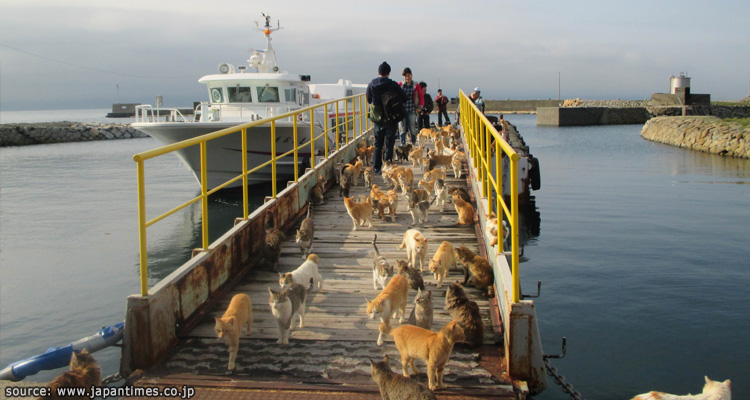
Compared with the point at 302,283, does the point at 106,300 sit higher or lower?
lower

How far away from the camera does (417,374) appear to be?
15.9 ft

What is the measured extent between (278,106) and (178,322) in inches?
716

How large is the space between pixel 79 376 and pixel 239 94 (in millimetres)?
19669

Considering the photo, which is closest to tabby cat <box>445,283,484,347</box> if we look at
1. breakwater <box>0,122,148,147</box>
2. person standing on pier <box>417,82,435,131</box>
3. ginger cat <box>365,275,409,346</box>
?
ginger cat <box>365,275,409,346</box>

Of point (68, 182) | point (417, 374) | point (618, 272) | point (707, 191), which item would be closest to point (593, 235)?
point (618, 272)

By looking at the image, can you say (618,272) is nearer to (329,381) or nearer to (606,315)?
(606,315)

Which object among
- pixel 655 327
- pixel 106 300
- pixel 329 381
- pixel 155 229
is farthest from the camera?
pixel 155 229

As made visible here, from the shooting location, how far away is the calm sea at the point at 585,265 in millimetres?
8383

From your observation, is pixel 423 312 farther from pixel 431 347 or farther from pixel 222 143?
pixel 222 143

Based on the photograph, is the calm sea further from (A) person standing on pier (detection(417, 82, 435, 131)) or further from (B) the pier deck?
(A) person standing on pier (detection(417, 82, 435, 131))

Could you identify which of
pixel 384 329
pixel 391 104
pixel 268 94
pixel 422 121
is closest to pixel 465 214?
pixel 391 104

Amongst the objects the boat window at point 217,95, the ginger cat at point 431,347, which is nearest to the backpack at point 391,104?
the ginger cat at point 431,347

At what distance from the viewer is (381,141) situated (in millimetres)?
13641

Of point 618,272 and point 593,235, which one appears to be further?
point 593,235
